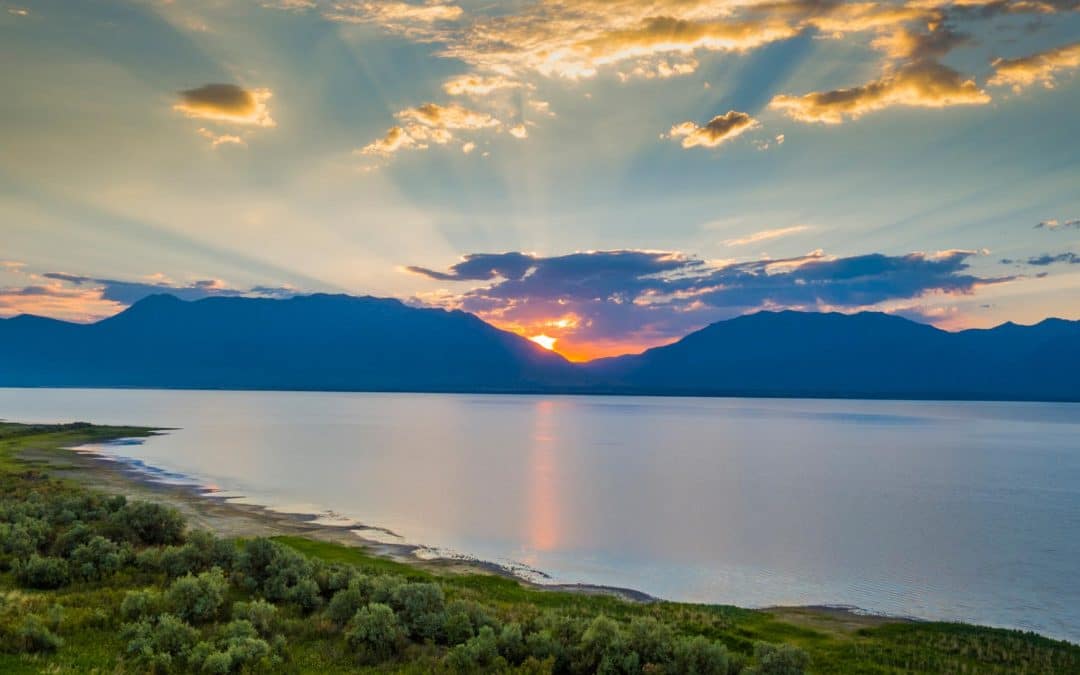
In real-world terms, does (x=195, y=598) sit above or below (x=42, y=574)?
above

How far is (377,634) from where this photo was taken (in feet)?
64.6

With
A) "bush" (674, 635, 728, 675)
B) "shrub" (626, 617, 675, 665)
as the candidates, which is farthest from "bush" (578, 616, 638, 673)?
"bush" (674, 635, 728, 675)

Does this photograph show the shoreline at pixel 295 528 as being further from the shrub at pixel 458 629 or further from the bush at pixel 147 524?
the shrub at pixel 458 629

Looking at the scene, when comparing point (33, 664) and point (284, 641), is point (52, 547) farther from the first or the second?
point (284, 641)

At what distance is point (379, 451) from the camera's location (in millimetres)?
127375

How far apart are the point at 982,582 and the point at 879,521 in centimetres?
2164

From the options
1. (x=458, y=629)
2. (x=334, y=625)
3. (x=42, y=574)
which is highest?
(x=42, y=574)

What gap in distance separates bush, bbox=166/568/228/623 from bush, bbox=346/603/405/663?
4958mm

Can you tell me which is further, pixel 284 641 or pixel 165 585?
pixel 165 585

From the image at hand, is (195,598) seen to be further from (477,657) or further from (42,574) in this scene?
(477,657)

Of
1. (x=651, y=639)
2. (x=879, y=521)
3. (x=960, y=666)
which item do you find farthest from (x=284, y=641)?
(x=879, y=521)

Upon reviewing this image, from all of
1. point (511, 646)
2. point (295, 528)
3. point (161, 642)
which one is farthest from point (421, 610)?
point (295, 528)

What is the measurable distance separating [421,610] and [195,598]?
7.41 meters

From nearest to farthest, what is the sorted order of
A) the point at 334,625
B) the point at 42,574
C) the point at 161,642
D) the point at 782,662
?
the point at 161,642 → the point at 782,662 → the point at 334,625 → the point at 42,574
